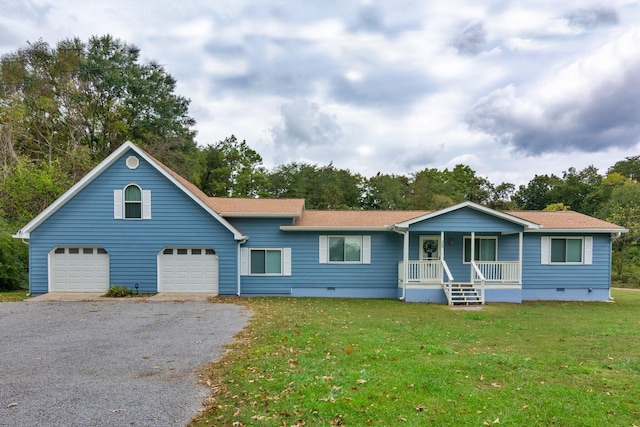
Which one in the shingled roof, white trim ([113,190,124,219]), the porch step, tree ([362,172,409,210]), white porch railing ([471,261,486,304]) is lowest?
the porch step

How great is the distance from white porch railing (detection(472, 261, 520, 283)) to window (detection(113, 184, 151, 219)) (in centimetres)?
1278

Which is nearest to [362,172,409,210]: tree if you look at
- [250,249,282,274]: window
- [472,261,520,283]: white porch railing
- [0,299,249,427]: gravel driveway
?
[472,261,520,283]: white porch railing

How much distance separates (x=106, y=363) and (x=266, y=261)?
32.3ft

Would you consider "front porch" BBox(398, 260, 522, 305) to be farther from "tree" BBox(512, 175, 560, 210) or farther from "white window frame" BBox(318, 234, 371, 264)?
"tree" BBox(512, 175, 560, 210)

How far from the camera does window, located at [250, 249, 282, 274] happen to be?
1565 centimetres

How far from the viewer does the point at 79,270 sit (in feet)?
48.3

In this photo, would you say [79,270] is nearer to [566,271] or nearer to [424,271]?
[424,271]

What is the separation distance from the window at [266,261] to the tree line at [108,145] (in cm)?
1092

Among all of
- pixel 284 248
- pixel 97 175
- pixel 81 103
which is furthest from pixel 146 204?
pixel 81 103

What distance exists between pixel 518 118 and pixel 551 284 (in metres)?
11.5

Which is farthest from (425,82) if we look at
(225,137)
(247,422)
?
(225,137)

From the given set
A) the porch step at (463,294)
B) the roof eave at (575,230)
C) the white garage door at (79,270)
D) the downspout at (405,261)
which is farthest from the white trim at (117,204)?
the roof eave at (575,230)

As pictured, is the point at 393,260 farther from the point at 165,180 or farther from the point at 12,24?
the point at 12,24

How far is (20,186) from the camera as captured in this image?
20.7 metres
